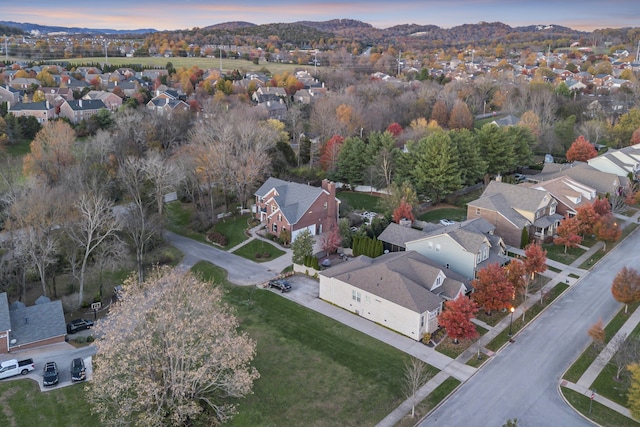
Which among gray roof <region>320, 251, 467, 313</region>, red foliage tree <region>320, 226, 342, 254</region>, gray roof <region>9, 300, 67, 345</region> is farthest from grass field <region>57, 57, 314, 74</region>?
gray roof <region>9, 300, 67, 345</region>

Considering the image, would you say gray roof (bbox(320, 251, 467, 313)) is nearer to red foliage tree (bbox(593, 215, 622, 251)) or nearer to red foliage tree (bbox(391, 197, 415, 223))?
red foliage tree (bbox(391, 197, 415, 223))

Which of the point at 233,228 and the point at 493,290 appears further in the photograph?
the point at 233,228

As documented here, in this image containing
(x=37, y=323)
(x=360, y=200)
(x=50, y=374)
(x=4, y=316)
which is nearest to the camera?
(x=50, y=374)

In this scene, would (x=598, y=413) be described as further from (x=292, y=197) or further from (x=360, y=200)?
(x=360, y=200)

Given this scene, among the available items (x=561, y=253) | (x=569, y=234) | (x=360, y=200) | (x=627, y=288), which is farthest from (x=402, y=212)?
(x=627, y=288)

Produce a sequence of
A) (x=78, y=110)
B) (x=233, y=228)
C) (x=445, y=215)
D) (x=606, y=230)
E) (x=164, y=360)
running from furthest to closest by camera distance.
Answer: (x=78, y=110) < (x=445, y=215) < (x=233, y=228) < (x=606, y=230) < (x=164, y=360)

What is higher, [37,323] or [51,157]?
[51,157]

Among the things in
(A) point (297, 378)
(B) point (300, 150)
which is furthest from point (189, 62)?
(A) point (297, 378)
